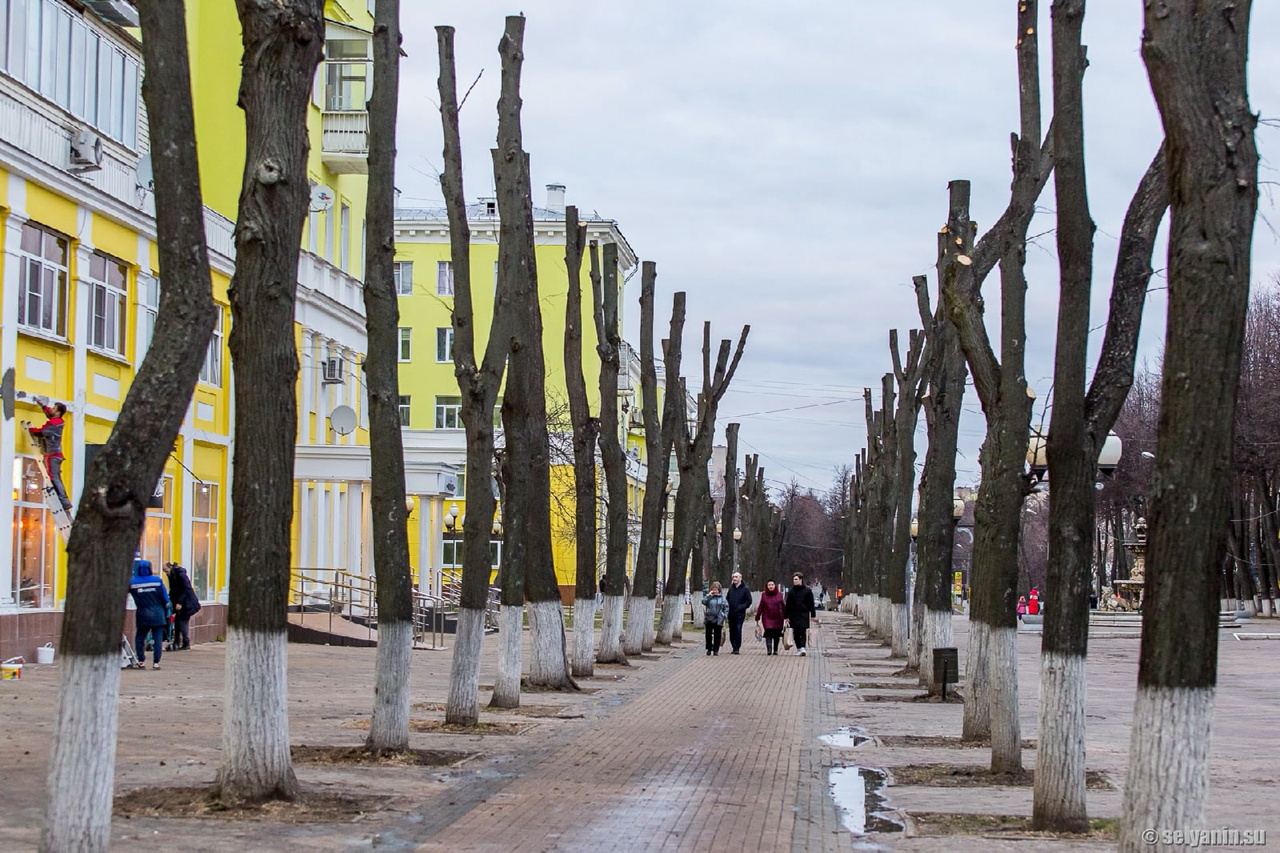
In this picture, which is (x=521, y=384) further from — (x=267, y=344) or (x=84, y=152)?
(x=84, y=152)

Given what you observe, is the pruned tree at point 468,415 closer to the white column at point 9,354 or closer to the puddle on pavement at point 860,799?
the puddle on pavement at point 860,799

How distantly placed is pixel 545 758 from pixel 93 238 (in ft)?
58.7

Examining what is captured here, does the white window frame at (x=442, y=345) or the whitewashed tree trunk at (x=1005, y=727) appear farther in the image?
the white window frame at (x=442, y=345)

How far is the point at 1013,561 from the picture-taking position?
1518 centimetres

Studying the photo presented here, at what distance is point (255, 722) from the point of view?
11297 mm

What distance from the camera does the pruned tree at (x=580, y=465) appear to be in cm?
2783

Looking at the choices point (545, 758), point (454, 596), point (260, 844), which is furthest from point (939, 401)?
point (454, 596)

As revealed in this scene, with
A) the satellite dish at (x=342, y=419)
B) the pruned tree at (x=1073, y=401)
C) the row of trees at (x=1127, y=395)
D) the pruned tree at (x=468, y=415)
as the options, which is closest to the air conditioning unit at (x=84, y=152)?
the pruned tree at (x=468, y=415)

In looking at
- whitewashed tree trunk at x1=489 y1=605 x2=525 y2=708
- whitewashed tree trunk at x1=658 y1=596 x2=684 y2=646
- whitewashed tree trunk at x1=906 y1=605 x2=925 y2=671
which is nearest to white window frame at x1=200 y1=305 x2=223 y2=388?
whitewashed tree trunk at x1=658 y1=596 x2=684 y2=646

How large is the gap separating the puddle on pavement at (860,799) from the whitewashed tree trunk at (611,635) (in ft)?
54.4

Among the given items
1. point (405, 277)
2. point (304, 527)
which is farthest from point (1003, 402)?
point (405, 277)

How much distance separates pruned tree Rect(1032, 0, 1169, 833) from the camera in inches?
435

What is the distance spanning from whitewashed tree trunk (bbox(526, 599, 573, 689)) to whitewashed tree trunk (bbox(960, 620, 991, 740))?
7194mm

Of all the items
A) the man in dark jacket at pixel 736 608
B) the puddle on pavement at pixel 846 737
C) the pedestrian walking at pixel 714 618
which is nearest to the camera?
the puddle on pavement at pixel 846 737
